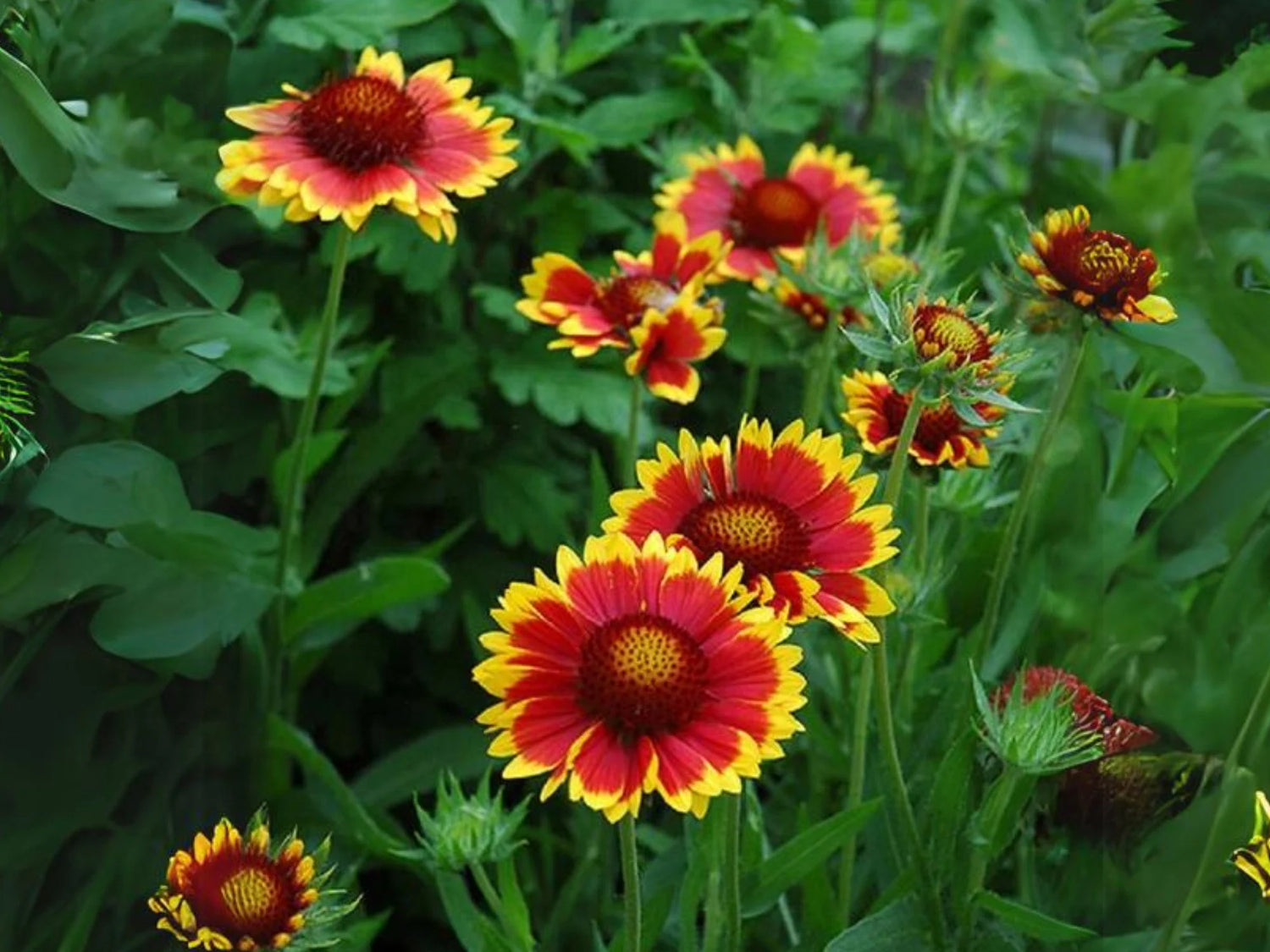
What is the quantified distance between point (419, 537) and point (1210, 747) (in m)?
0.48

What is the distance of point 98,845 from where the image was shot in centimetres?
73

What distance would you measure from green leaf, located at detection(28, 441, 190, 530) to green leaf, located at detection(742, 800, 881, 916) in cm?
28

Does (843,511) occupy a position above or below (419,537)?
above

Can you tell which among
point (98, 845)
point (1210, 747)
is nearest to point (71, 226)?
point (98, 845)

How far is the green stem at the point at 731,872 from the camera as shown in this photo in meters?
0.55

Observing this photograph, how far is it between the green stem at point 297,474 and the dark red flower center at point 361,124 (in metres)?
0.03

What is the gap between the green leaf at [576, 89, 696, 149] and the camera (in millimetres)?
928

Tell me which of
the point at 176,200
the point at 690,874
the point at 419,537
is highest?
the point at 176,200

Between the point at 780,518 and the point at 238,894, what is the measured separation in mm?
196

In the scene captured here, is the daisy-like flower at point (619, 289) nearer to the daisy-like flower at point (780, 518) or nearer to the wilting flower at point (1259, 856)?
the daisy-like flower at point (780, 518)

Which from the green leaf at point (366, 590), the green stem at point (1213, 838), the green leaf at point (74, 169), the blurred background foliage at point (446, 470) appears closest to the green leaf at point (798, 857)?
the blurred background foliage at point (446, 470)

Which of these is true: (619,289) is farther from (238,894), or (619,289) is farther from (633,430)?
(238,894)

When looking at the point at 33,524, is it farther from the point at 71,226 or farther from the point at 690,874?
the point at 690,874

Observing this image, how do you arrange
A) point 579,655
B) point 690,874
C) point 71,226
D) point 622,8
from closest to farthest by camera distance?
point 579,655 < point 690,874 < point 71,226 < point 622,8
